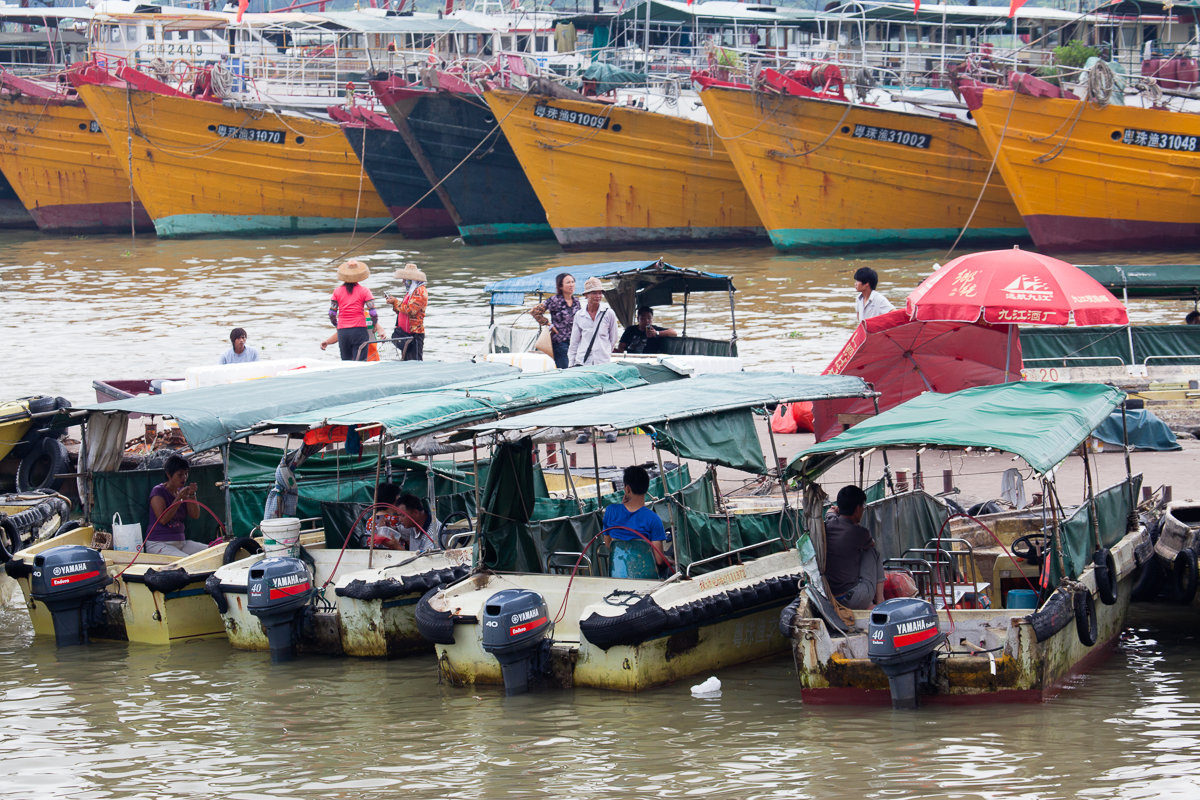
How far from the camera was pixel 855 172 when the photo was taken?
32.7m

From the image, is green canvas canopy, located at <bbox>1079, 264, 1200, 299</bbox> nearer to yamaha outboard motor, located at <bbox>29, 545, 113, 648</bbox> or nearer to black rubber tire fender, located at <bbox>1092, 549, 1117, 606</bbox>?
black rubber tire fender, located at <bbox>1092, 549, 1117, 606</bbox>

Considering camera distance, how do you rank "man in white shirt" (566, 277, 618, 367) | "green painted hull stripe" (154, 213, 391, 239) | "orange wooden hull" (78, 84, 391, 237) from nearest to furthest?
"man in white shirt" (566, 277, 618, 367), "orange wooden hull" (78, 84, 391, 237), "green painted hull stripe" (154, 213, 391, 239)

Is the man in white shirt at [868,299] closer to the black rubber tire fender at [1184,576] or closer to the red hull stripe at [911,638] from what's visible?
the black rubber tire fender at [1184,576]

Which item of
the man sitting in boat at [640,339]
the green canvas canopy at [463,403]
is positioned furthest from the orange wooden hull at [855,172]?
the green canvas canopy at [463,403]

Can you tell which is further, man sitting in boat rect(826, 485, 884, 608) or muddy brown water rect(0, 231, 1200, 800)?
man sitting in boat rect(826, 485, 884, 608)

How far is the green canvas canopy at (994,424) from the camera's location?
7.85 metres

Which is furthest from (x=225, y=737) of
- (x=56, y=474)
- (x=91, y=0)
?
(x=91, y=0)

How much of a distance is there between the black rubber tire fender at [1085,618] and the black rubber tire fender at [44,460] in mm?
8705

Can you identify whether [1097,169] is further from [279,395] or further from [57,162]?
[57,162]

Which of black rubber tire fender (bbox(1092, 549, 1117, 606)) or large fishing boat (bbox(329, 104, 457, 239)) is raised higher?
large fishing boat (bbox(329, 104, 457, 239))

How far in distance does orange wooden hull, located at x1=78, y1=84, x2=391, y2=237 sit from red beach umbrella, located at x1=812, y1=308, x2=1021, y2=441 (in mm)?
26967

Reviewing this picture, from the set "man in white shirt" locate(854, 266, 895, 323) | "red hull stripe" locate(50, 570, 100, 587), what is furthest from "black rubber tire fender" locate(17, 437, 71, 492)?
"man in white shirt" locate(854, 266, 895, 323)

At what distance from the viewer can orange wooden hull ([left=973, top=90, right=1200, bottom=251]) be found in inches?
1137

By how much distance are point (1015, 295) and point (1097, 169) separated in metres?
18.7
